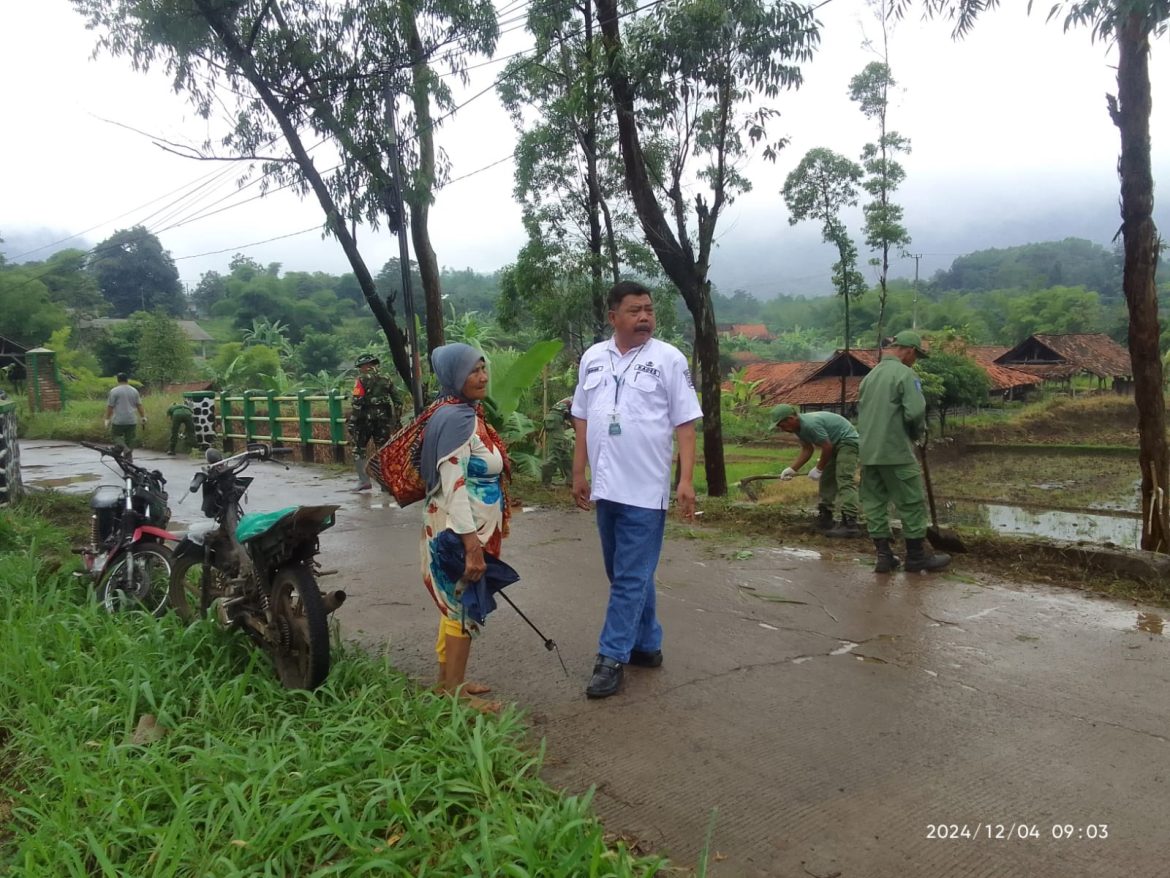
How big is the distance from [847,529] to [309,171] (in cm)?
804

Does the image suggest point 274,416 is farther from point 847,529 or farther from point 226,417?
point 847,529

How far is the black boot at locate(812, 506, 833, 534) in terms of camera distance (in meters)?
7.22

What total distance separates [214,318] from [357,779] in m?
84.5

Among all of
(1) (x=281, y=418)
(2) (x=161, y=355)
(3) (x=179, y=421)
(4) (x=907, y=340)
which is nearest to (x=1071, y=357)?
(1) (x=281, y=418)

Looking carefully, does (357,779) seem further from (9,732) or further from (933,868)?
(9,732)

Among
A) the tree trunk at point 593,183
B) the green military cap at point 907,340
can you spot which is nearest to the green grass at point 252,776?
the green military cap at point 907,340

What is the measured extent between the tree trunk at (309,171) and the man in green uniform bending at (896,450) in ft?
24.0

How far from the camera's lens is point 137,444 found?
20.3 metres

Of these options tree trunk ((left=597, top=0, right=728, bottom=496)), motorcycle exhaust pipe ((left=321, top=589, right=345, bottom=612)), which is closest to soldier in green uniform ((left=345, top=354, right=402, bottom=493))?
tree trunk ((left=597, top=0, right=728, bottom=496))

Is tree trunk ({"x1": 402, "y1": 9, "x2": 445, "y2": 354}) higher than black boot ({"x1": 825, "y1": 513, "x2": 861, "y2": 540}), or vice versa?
tree trunk ({"x1": 402, "y1": 9, "x2": 445, "y2": 354})

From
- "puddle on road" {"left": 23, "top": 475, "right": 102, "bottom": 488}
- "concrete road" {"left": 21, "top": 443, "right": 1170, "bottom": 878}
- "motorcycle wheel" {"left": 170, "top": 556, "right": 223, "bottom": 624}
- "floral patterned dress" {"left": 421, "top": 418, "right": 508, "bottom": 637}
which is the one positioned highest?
"floral patterned dress" {"left": 421, "top": 418, "right": 508, "bottom": 637}

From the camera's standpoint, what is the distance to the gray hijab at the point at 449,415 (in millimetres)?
3346

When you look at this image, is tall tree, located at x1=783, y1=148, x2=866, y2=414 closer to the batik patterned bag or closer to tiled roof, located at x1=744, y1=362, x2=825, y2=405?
tiled roof, located at x1=744, y1=362, x2=825, y2=405

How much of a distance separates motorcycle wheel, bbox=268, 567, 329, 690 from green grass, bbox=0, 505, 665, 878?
0.08 metres
